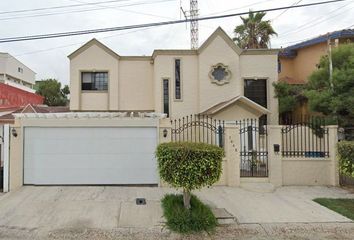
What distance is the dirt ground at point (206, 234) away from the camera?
22.4 ft

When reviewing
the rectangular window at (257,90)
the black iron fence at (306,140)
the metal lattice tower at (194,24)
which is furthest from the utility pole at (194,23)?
the black iron fence at (306,140)

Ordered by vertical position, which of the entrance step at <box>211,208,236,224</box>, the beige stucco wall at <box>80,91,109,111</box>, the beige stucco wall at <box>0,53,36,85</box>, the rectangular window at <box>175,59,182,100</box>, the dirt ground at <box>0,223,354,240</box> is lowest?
the dirt ground at <box>0,223,354,240</box>

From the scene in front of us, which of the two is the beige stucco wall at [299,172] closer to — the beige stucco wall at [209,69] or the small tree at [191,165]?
the small tree at [191,165]

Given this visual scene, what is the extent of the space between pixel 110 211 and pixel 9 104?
18.1 m

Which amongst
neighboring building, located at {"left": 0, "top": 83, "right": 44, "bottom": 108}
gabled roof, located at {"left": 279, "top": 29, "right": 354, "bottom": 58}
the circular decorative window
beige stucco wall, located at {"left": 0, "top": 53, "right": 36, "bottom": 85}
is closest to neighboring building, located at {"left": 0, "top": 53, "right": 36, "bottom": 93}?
beige stucco wall, located at {"left": 0, "top": 53, "right": 36, "bottom": 85}

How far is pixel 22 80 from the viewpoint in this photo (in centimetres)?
5834

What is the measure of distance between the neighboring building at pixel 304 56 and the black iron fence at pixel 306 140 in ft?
30.0

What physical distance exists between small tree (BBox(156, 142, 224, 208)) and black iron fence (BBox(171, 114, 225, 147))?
322 cm

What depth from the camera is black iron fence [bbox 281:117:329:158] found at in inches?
484

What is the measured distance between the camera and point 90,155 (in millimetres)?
11617

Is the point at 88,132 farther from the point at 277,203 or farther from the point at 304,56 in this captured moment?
the point at 304,56

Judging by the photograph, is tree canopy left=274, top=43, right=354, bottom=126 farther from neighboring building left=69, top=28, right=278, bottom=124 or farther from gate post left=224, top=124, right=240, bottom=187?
gate post left=224, top=124, right=240, bottom=187

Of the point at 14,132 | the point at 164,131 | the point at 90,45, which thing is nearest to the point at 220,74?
the point at 90,45

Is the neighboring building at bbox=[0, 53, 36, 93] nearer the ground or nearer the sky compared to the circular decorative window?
nearer the sky
